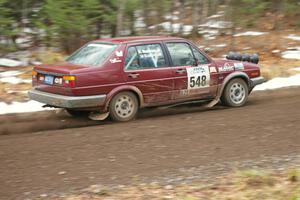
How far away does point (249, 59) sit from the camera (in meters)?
12.2

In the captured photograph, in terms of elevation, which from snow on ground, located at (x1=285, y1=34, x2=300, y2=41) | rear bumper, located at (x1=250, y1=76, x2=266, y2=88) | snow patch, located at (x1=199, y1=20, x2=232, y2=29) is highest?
snow patch, located at (x1=199, y1=20, x2=232, y2=29)

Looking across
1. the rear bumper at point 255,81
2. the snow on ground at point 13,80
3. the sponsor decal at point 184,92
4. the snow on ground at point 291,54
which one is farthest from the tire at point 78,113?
the snow on ground at point 291,54

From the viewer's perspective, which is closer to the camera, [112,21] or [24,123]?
[24,123]

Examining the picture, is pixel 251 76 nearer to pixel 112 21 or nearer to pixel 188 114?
pixel 188 114

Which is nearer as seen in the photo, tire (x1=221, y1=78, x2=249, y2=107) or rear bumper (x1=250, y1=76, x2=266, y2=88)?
tire (x1=221, y1=78, x2=249, y2=107)

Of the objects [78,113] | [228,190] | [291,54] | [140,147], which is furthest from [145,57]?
[291,54]

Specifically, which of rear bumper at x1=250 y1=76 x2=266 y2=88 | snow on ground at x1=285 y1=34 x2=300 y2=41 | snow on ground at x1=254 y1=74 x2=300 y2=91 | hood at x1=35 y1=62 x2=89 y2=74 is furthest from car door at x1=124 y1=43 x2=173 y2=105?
snow on ground at x1=285 y1=34 x2=300 y2=41

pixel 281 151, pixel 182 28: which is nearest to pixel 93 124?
pixel 281 151

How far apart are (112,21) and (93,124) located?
24.7ft

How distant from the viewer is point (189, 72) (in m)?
10.4

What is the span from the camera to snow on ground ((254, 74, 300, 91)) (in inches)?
553

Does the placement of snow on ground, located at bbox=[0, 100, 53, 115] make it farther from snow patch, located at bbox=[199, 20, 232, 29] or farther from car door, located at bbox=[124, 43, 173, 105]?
snow patch, located at bbox=[199, 20, 232, 29]

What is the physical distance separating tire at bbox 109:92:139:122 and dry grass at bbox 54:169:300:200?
3.83 metres

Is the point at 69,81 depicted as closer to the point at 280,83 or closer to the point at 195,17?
the point at 280,83
